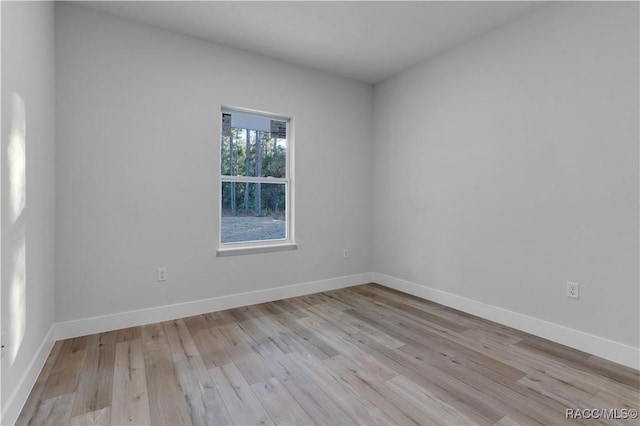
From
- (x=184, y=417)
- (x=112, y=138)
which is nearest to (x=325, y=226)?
(x=112, y=138)

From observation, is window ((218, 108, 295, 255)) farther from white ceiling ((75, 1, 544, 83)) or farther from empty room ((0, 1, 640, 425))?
white ceiling ((75, 1, 544, 83))

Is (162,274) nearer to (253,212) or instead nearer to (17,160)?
(253,212)

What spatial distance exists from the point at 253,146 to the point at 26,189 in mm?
2012

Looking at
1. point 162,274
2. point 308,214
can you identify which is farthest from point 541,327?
point 162,274

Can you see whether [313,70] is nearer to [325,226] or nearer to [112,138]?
[325,226]

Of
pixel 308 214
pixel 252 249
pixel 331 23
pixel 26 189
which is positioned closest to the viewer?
pixel 26 189

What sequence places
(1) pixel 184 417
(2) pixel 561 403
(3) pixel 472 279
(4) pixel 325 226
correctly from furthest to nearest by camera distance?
(4) pixel 325 226 → (3) pixel 472 279 → (2) pixel 561 403 → (1) pixel 184 417

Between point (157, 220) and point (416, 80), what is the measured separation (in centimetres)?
311

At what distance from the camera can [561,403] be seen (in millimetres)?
1699

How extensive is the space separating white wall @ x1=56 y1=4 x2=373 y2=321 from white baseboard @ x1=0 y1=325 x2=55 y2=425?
0.42 m

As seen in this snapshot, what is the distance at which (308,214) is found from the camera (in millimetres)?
3744

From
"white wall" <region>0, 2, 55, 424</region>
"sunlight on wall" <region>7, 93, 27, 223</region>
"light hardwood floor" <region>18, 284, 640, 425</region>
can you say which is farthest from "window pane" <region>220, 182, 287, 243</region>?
"sunlight on wall" <region>7, 93, 27, 223</region>

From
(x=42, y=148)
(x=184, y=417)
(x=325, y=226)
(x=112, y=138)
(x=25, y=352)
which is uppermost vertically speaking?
(x=112, y=138)
